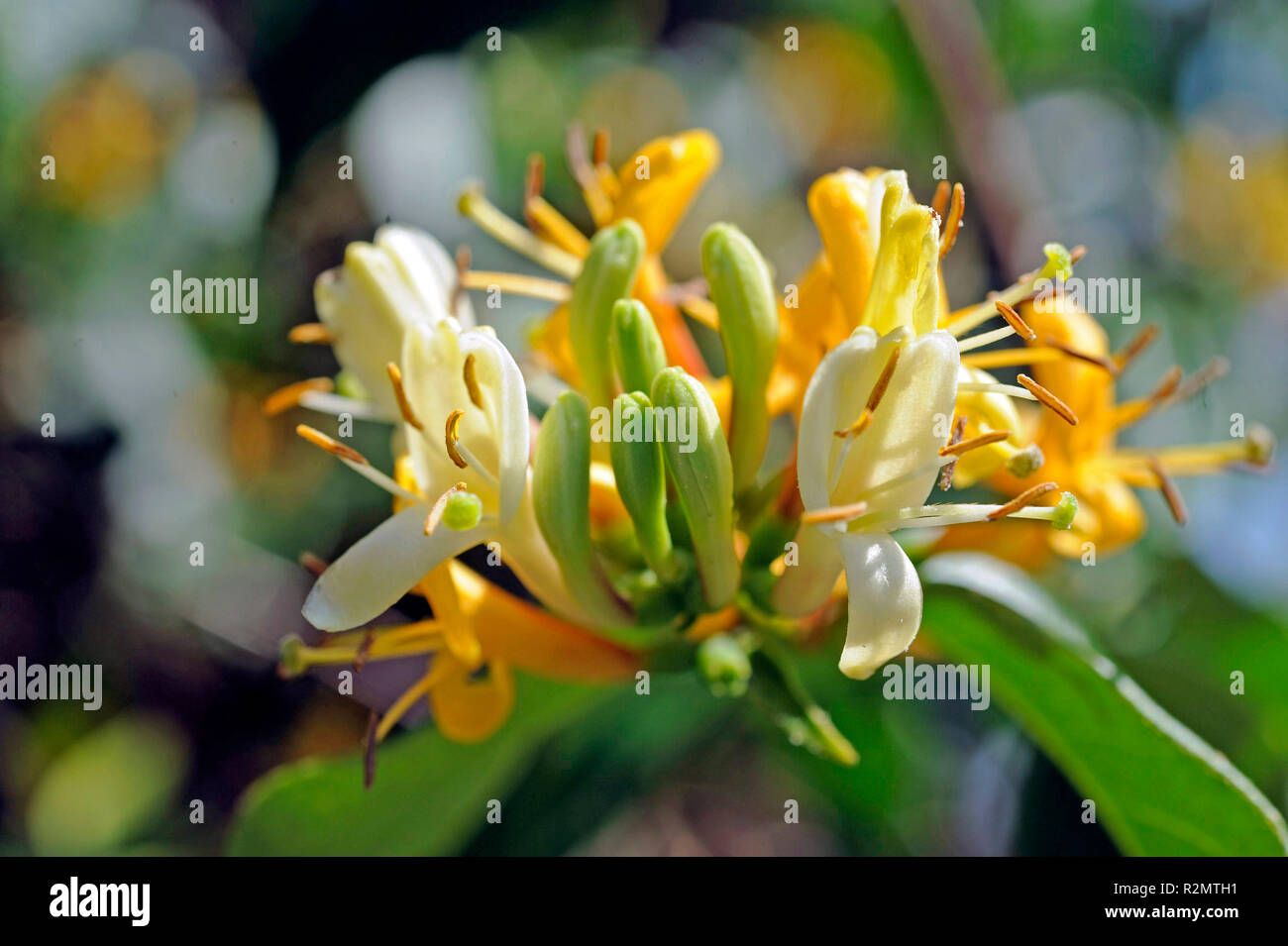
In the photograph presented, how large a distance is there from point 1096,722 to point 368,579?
902 mm

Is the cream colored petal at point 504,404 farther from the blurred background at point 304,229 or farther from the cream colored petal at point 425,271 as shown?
the blurred background at point 304,229

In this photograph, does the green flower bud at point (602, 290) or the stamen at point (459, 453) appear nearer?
the stamen at point (459, 453)

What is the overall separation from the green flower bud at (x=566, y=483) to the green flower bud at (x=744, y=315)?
0.63 feet

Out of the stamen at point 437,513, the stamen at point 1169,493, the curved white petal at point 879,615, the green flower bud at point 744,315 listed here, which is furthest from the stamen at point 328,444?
the stamen at point 1169,493

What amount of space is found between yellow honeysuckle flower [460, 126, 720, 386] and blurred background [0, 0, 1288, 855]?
0.88m

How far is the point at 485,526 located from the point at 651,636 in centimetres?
36

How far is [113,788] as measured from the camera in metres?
2.85

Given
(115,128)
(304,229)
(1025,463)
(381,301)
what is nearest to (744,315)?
(1025,463)

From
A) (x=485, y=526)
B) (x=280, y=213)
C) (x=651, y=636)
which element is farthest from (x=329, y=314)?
(x=280, y=213)

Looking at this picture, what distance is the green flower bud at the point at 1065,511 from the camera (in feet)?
3.61

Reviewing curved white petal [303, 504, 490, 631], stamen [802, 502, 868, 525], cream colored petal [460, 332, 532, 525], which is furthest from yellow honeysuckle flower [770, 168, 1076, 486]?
curved white petal [303, 504, 490, 631]

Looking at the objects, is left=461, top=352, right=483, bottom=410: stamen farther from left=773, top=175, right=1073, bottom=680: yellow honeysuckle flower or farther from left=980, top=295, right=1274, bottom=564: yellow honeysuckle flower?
left=980, top=295, right=1274, bottom=564: yellow honeysuckle flower

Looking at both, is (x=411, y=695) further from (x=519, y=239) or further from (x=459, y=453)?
(x=519, y=239)
